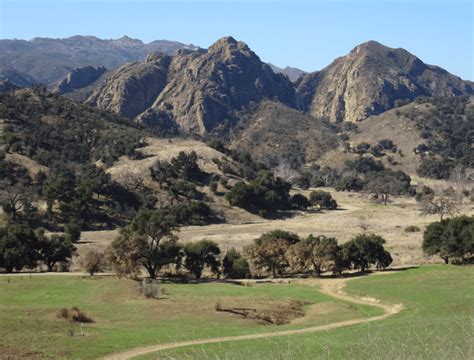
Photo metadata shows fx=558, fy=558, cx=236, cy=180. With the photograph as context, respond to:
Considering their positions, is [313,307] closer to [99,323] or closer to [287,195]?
[99,323]

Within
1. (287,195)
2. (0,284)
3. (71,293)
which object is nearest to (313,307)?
(71,293)

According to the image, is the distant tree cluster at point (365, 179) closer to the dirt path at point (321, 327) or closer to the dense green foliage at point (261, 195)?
the dense green foliage at point (261, 195)

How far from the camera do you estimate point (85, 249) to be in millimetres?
74312

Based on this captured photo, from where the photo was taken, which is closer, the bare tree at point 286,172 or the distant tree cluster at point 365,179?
the distant tree cluster at point 365,179

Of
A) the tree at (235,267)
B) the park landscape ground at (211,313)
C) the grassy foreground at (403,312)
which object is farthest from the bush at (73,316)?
the tree at (235,267)

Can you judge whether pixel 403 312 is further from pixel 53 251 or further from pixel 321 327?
pixel 53 251

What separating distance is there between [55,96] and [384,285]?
139 metres

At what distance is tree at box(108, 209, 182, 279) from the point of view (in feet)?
175

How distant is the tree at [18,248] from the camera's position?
56734 mm

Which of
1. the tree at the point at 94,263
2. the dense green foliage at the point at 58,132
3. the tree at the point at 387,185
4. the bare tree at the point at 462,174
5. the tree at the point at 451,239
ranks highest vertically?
the dense green foliage at the point at 58,132

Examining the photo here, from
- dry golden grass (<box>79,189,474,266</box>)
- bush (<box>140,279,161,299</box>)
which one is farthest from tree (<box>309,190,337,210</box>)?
bush (<box>140,279,161,299</box>)

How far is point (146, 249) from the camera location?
5528 centimetres

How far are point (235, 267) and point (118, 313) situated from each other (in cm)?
2273

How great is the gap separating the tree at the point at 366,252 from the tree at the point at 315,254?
1.16m
